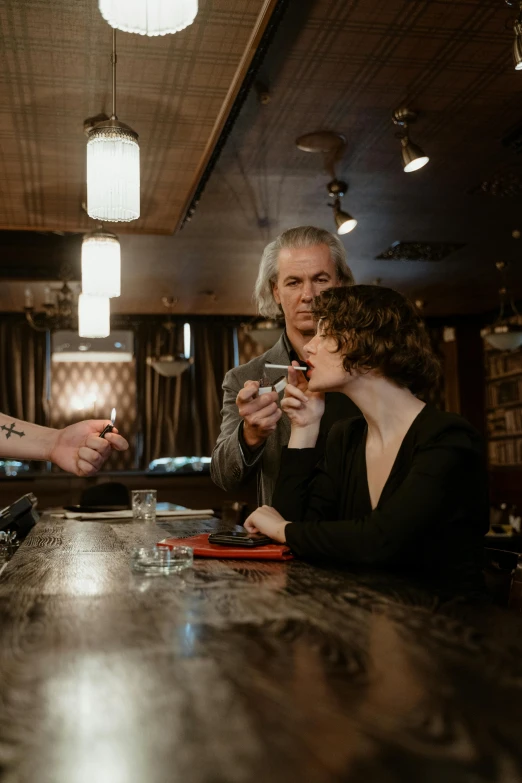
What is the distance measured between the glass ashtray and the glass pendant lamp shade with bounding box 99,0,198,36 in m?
1.23

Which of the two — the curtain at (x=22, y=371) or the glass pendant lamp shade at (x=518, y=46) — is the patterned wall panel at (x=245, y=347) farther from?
the glass pendant lamp shade at (x=518, y=46)

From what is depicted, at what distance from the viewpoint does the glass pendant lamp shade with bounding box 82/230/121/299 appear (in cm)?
332

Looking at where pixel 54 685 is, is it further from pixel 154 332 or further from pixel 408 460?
pixel 154 332

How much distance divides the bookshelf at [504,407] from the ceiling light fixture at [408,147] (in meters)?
5.80

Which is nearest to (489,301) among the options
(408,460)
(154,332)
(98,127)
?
(154,332)

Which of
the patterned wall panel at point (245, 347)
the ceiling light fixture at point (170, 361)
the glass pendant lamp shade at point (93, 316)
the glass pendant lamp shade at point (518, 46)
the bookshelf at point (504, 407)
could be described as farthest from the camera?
the patterned wall panel at point (245, 347)

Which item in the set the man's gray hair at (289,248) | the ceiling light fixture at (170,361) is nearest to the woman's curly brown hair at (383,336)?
the man's gray hair at (289,248)

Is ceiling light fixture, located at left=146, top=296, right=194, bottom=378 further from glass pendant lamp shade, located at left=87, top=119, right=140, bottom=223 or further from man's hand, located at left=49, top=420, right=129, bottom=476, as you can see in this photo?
man's hand, located at left=49, top=420, right=129, bottom=476

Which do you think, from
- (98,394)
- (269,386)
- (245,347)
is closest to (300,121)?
(269,386)

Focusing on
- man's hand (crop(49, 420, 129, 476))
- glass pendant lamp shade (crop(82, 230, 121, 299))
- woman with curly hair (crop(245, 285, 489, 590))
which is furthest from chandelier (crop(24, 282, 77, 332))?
woman with curly hair (crop(245, 285, 489, 590))

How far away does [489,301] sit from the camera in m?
8.97

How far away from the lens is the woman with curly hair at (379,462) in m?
1.46

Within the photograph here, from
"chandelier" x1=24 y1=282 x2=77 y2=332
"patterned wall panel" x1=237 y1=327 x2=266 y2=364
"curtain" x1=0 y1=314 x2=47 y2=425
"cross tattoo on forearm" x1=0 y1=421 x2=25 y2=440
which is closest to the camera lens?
"cross tattoo on forearm" x1=0 y1=421 x2=25 y2=440

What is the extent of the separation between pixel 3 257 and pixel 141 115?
126 inches
